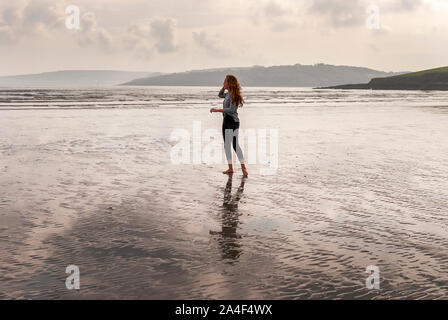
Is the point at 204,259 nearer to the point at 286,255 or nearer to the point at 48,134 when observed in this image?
the point at 286,255

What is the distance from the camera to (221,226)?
21.7ft

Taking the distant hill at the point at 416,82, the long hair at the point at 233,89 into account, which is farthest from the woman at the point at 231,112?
the distant hill at the point at 416,82

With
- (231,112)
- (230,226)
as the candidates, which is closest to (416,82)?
(231,112)

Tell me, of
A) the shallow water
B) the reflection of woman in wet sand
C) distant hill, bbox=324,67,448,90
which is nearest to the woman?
the shallow water

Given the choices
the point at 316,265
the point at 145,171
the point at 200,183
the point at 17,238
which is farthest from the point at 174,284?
the point at 145,171

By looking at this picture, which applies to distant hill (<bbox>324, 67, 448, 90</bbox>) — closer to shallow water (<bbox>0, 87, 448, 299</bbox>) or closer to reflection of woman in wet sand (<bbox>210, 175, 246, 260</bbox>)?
shallow water (<bbox>0, 87, 448, 299</bbox>)

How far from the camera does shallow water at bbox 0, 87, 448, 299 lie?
4.59 m

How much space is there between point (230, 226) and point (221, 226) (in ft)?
0.38

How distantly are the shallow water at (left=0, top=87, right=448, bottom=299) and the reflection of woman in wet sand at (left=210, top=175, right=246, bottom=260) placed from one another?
22 mm

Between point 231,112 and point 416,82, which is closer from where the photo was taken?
point 231,112

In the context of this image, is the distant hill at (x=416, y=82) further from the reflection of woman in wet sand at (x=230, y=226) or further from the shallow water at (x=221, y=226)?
the reflection of woman in wet sand at (x=230, y=226)

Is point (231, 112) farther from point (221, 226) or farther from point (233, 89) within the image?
point (221, 226)

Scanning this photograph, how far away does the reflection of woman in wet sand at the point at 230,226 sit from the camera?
18.2ft

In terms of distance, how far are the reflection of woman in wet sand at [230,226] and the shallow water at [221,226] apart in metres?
0.02
